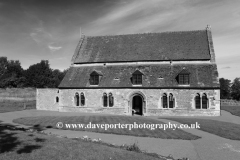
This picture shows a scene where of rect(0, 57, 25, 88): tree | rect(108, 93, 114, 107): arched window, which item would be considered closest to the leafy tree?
rect(0, 57, 25, 88): tree

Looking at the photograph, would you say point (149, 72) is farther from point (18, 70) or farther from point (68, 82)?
point (18, 70)

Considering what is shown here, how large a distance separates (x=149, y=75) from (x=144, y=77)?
34.4 inches

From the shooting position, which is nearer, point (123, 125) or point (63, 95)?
point (123, 125)

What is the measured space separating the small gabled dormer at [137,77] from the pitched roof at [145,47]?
3.11m

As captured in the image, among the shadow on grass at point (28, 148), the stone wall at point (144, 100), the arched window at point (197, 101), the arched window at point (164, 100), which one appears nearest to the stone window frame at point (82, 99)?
the stone wall at point (144, 100)

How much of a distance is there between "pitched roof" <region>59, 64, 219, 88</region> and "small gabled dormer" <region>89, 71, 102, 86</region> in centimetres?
50

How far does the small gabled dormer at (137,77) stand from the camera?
28.7m

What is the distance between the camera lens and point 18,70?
8900 cm

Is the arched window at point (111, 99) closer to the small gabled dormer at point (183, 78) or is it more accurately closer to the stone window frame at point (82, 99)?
the stone window frame at point (82, 99)

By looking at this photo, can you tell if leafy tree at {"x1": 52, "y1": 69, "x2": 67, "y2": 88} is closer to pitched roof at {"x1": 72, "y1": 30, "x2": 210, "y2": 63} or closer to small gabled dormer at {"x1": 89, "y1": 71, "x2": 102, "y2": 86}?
pitched roof at {"x1": 72, "y1": 30, "x2": 210, "y2": 63}

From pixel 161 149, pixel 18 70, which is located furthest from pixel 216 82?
pixel 18 70

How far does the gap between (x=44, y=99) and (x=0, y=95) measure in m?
23.7

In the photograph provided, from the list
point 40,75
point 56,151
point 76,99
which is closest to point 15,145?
point 56,151

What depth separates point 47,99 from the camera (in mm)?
33250
